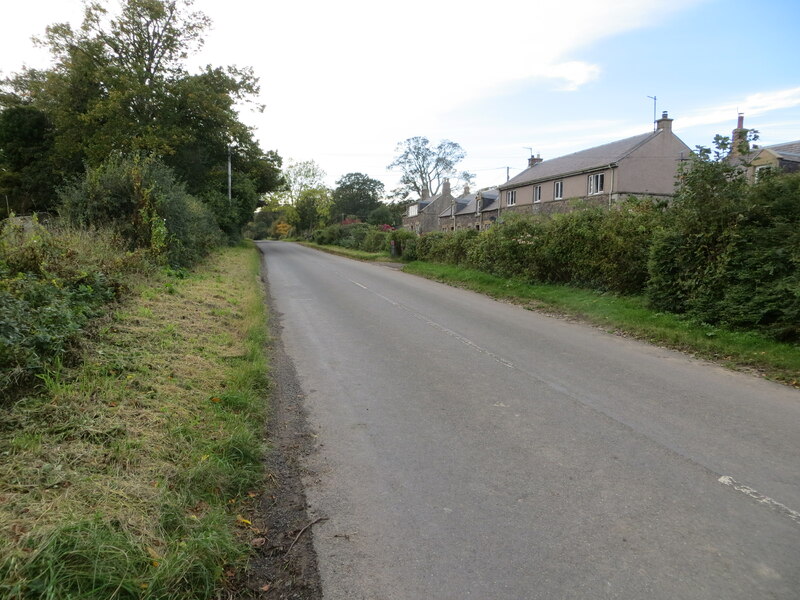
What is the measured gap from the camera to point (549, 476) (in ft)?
13.1

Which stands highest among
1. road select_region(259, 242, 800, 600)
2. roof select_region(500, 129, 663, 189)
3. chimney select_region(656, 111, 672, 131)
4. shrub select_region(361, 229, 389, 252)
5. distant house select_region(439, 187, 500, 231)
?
chimney select_region(656, 111, 672, 131)

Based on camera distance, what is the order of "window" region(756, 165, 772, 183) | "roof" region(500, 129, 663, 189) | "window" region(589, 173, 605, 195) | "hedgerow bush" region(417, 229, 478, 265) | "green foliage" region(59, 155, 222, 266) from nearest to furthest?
"window" region(756, 165, 772, 183)
"green foliage" region(59, 155, 222, 266)
"hedgerow bush" region(417, 229, 478, 265)
"roof" region(500, 129, 663, 189)
"window" region(589, 173, 605, 195)

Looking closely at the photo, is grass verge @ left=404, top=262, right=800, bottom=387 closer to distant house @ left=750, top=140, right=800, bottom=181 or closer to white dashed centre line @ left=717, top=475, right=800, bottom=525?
white dashed centre line @ left=717, top=475, right=800, bottom=525

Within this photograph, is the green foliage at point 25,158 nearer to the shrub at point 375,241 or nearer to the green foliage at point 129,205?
the shrub at point 375,241

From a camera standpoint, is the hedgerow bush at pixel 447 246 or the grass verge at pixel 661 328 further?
the hedgerow bush at pixel 447 246

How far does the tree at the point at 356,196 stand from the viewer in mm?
91000

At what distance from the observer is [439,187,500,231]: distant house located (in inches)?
2063

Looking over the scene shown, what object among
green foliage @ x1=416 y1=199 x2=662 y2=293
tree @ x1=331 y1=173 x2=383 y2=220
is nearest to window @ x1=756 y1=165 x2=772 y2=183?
green foliage @ x1=416 y1=199 x2=662 y2=293

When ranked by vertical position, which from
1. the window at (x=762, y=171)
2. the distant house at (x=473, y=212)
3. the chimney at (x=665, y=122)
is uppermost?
the chimney at (x=665, y=122)

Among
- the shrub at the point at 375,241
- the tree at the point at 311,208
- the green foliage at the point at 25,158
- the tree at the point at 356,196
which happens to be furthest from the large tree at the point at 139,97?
the tree at the point at 356,196

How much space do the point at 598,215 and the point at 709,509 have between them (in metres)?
11.3

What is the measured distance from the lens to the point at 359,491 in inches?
152

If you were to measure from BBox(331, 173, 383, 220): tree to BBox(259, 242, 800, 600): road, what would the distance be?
8452 cm

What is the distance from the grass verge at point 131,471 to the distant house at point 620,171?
29.5 metres
